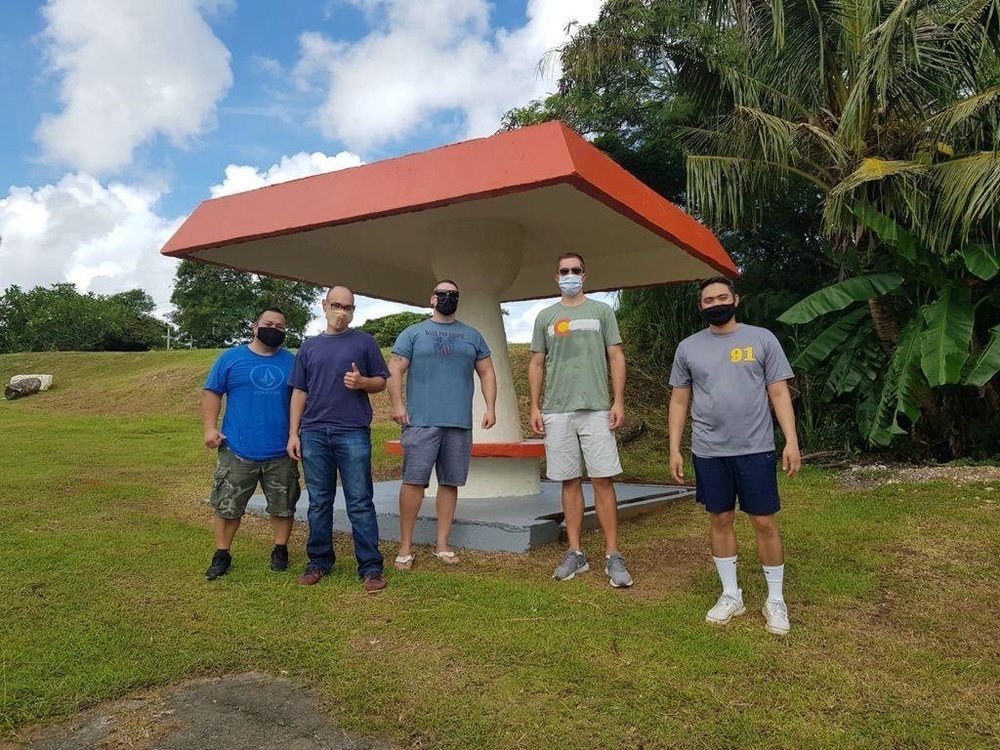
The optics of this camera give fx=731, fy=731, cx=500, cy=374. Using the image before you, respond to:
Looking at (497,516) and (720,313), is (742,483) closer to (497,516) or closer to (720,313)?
(720,313)

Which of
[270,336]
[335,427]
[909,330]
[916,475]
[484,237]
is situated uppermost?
[484,237]

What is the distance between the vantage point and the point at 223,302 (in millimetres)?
38000

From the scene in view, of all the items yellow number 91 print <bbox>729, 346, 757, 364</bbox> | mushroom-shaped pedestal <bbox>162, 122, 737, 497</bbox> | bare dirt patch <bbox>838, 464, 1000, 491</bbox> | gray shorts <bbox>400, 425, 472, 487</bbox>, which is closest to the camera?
yellow number 91 print <bbox>729, 346, 757, 364</bbox>

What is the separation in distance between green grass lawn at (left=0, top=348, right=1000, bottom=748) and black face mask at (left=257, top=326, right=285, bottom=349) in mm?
1315

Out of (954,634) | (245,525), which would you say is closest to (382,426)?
(245,525)

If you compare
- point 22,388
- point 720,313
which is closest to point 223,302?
point 22,388

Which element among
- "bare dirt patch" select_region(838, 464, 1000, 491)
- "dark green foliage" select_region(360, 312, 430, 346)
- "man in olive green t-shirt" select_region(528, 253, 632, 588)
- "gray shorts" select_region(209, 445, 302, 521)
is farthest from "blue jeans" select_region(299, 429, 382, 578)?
"dark green foliage" select_region(360, 312, 430, 346)

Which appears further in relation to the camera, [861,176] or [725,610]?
[861,176]

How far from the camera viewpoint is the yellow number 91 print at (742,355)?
340 centimetres

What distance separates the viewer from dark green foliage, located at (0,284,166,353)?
39.1 meters

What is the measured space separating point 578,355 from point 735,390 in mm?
978

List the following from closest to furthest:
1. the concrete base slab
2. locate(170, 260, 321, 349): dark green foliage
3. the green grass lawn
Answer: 1. the green grass lawn
2. the concrete base slab
3. locate(170, 260, 321, 349): dark green foliage

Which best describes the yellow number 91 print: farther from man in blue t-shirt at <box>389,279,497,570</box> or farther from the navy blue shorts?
man in blue t-shirt at <box>389,279,497,570</box>

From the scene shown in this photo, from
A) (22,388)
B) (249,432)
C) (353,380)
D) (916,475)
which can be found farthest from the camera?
A: (22,388)
